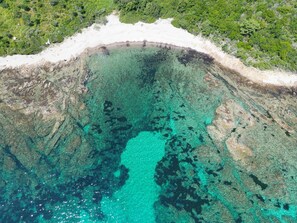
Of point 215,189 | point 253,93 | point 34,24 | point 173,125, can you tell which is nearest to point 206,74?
point 253,93

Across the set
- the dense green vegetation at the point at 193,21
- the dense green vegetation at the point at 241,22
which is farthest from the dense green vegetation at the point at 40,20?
the dense green vegetation at the point at 241,22

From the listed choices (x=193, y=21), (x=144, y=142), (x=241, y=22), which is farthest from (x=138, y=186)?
(x=241, y=22)

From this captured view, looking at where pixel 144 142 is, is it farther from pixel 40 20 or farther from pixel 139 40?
pixel 40 20

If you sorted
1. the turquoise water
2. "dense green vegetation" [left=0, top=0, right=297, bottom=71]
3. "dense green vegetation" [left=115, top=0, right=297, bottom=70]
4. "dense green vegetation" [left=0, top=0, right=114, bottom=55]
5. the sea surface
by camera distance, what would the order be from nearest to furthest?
the turquoise water, the sea surface, "dense green vegetation" [left=115, top=0, right=297, bottom=70], "dense green vegetation" [left=0, top=0, right=297, bottom=71], "dense green vegetation" [left=0, top=0, right=114, bottom=55]

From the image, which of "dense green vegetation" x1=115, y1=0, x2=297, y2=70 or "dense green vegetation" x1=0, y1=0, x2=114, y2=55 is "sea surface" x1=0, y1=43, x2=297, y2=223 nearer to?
"dense green vegetation" x1=115, y1=0, x2=297, y2=70

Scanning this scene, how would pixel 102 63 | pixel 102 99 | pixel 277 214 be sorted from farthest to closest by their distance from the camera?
pixel 102 63, pixel 102 99, pixel 277 214

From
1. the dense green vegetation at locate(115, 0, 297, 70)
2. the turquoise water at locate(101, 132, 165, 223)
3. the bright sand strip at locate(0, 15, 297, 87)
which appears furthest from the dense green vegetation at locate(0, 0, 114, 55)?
the turquoise water at locate(101, 132, 165, 223)

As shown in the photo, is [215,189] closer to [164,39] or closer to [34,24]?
[164,39]

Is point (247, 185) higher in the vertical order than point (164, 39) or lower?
lower
